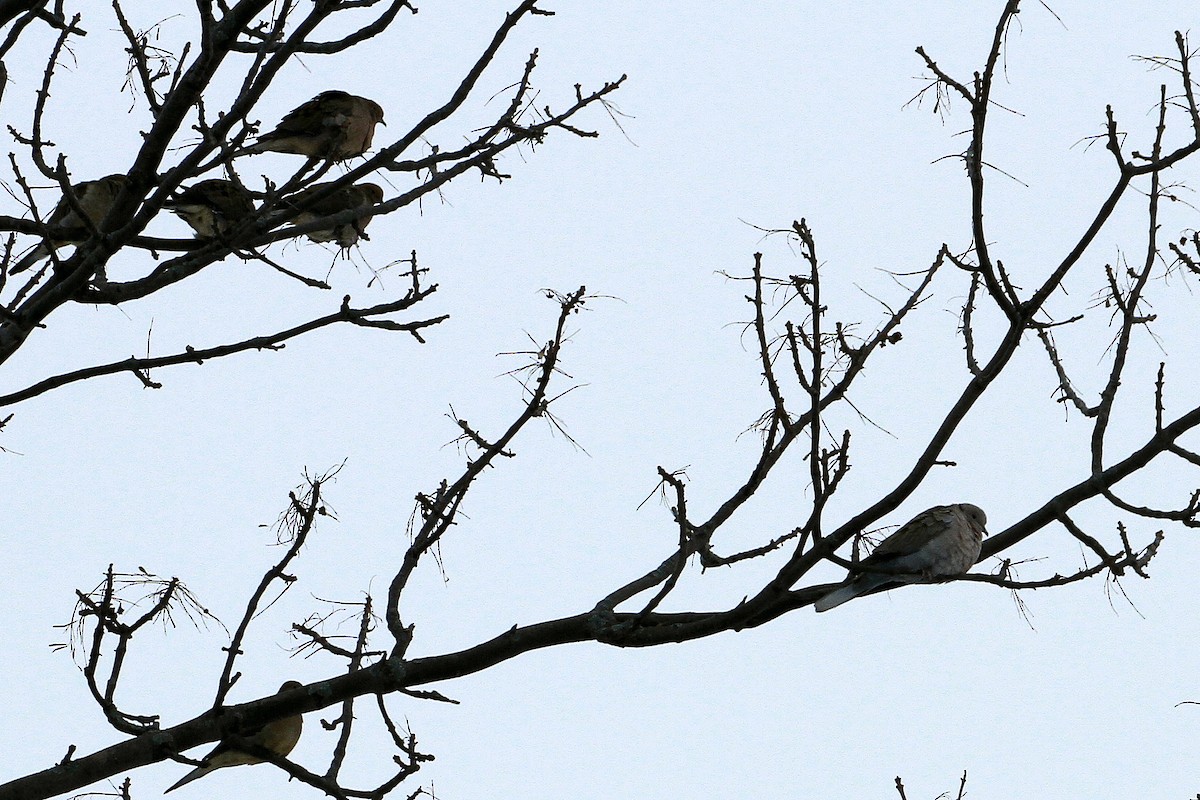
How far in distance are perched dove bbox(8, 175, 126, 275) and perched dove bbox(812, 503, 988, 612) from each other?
3340mm

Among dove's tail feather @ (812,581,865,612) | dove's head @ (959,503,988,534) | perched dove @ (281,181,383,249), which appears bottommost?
dove's tail feather @ (812,581,865,612)

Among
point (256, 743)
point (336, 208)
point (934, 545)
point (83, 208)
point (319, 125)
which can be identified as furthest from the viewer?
point (336, 208)

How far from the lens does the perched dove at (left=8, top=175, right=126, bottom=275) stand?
462 centimetres

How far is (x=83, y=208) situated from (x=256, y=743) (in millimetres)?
2046

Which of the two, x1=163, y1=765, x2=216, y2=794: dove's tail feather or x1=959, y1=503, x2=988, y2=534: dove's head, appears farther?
x1=959, y1=503, x2=988, y2=534: dove's head

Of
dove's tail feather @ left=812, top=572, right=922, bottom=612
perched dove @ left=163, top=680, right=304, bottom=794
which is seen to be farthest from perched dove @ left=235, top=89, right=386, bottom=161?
dove's tail feather @ left=812, top=572, right=922, bottom=612

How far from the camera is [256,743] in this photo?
4.22 metres

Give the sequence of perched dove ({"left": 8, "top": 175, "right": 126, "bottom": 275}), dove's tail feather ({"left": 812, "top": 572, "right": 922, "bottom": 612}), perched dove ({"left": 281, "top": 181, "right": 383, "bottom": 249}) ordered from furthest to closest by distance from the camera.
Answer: perched dove ({"left": 8, "top": 175, "right": 126, "bottom": 275}) < dove's tail feather ({"left": 812, "top": 572, "right": 922, "bottom": 612}) < perched dove ({"left": 281, "top": 181, "right": 383, "bottom": 249})

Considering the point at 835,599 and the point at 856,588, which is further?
the point at 856,588

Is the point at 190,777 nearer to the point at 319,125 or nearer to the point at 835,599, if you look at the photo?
the point at 835,599

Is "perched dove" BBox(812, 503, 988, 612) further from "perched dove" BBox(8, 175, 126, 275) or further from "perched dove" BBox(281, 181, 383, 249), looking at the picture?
"perched dove" BBox(8, 175, 126, 275)

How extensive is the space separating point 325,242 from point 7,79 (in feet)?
4.57

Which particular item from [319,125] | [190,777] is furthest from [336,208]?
[190,777]

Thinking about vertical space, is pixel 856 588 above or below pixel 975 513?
below
